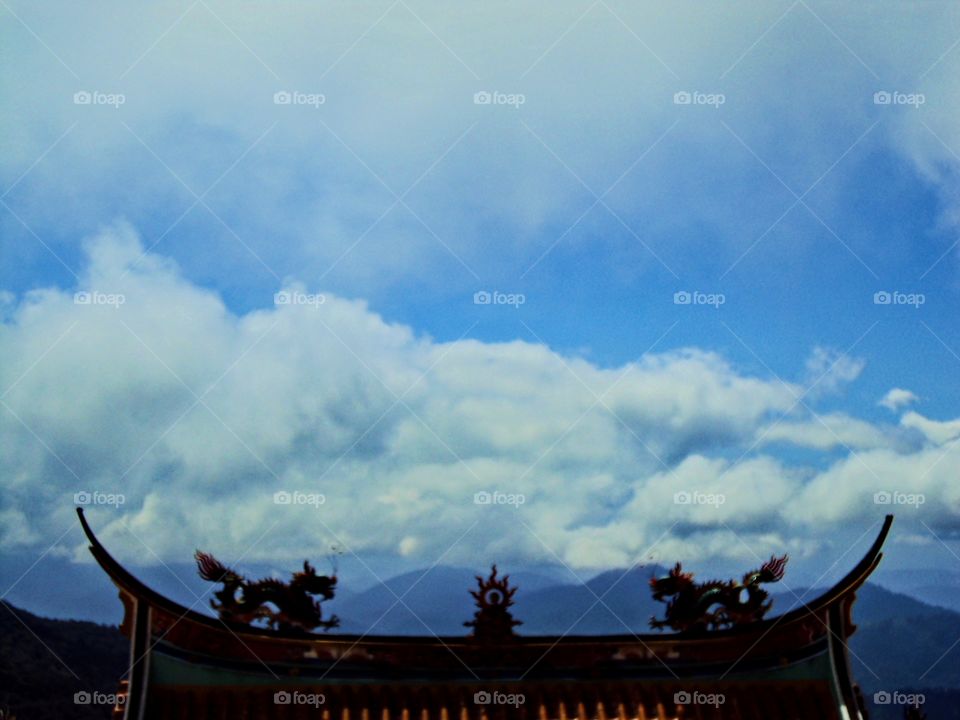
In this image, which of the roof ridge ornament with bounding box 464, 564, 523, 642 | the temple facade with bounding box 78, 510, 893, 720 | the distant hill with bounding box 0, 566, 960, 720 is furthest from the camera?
the distant hill with bounding box 0, 566, 960, 720

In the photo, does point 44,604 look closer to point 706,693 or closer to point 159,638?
point 159,638

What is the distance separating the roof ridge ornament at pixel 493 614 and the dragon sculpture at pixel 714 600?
3.21 feet

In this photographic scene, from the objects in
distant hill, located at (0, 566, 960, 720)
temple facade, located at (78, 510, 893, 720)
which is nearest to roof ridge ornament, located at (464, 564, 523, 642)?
temple facade, located at (78, 510, 893, 720)

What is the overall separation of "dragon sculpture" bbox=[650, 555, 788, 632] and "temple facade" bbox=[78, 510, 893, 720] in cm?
8

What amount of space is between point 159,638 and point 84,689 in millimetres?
11730

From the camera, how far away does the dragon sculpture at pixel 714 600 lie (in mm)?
6719

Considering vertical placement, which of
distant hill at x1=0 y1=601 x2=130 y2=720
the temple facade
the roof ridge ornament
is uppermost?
distant hill at x1=0 y1=601 x2=130 y2=720

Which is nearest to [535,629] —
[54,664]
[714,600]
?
[54,664]

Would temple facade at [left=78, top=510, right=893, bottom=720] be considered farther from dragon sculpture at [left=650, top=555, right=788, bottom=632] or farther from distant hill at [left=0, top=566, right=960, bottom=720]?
distant hill at [left=0, top=566, right=960, bottom=720]

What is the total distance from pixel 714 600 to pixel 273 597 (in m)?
2.89

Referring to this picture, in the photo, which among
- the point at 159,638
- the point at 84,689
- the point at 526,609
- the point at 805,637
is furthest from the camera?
the point at 526,609

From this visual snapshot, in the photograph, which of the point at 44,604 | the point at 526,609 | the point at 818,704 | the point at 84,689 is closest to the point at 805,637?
the point at 818,704

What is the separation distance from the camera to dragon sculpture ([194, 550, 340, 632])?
637 centimetres

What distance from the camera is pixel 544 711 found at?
6.31m
